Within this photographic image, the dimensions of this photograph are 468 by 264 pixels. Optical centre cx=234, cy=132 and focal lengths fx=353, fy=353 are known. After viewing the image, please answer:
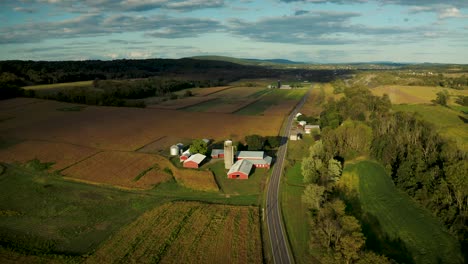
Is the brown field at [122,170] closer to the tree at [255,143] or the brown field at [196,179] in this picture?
the brown field at [196,179]

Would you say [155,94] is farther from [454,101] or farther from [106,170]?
[454,101]

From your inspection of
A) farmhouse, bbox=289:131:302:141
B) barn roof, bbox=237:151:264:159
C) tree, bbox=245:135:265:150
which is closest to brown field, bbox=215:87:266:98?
farmhouse, bbox=289:131:302:141

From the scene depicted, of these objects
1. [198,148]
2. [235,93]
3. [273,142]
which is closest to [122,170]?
[198,148]

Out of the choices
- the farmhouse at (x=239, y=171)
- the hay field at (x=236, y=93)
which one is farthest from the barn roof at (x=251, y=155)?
the hay field at (x=236, y=93)

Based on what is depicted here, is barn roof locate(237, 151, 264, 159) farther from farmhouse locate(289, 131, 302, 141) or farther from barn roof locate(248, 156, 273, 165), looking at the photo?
farmhouse locate(289, 131, 302, 141)

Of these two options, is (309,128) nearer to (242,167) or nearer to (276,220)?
(242,167)
